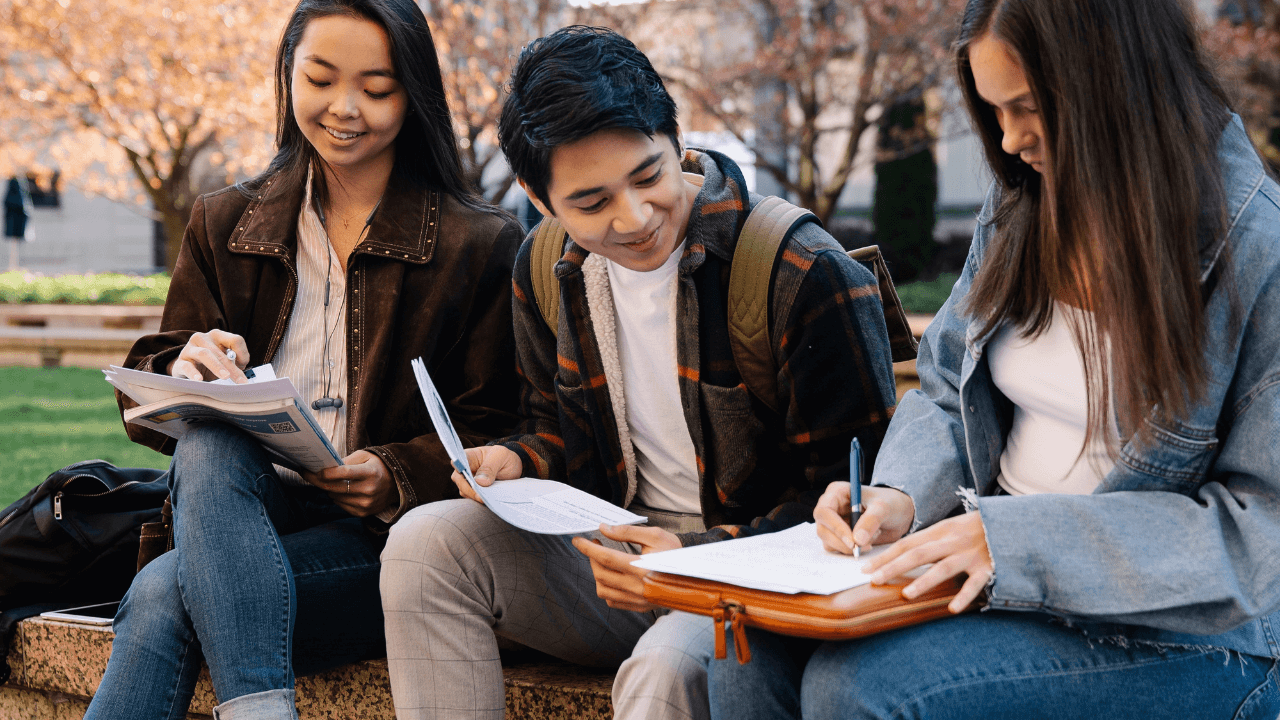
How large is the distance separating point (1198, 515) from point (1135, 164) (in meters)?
0.49

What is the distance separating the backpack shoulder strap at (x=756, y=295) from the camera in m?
2.14

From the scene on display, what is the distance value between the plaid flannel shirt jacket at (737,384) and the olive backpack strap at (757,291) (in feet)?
0.06

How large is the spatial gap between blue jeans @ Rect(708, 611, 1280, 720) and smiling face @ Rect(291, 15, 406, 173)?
163cm

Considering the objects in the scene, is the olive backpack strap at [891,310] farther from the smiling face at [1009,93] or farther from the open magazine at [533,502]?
the open magazine at [533,502]

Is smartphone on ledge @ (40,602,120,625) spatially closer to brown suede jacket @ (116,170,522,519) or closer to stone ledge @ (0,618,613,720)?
stone ledge @ (0,618,613,720)

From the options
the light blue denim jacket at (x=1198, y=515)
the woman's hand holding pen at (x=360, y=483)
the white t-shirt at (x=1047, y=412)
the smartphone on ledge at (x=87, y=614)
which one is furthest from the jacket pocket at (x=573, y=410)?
the smartphone on ledge at (x=87, y=614)

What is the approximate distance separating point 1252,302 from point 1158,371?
0.16 m

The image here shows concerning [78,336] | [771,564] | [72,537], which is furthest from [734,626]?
[78,336]

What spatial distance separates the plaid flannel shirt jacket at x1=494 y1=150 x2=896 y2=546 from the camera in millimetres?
2086

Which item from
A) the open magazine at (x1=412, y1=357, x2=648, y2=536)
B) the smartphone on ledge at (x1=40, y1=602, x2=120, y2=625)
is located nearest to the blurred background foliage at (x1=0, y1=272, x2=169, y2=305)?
the smartphone on ledge at (x1=40, y1=602, x2=120, y2=625)

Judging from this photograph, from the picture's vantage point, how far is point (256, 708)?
2080mm

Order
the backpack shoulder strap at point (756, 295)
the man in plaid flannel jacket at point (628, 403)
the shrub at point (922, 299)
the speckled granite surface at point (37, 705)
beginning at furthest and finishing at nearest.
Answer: the shrub at point (922, 299) → the speckled granite surface at point (37, 705) → the backpack shoulder strap at point (756, 295) → the man in plaid flannel jacket at point (628, 403)

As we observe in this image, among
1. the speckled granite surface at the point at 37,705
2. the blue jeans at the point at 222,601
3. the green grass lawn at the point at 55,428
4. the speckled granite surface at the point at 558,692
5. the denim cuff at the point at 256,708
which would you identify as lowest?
the green grass lawn at the point at 55,428

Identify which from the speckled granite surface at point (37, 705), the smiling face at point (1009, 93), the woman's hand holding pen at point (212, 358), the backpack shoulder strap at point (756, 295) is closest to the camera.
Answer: the smiling face at point (1009, 93)
